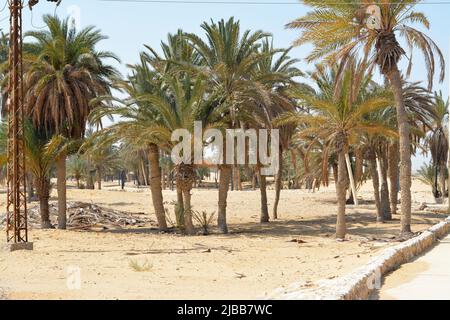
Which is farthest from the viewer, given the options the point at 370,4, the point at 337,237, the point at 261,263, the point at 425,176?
the point at 425,176

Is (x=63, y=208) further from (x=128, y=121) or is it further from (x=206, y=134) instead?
(x=206, y=134)

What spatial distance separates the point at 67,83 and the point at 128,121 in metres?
2.66

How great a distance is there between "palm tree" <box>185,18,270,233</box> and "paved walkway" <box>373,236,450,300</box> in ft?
32.9

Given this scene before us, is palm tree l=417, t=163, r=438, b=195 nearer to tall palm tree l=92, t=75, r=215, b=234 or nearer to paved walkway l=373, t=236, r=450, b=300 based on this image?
tall palm tree l=92, t=75, r=215, b=234

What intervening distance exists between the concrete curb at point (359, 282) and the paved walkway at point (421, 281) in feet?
0.55

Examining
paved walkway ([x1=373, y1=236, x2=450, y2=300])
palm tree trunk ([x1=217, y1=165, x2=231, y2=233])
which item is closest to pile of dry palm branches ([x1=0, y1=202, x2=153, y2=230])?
palm tree trunk ([x1=217, y1=165, x2=231, y2=233])

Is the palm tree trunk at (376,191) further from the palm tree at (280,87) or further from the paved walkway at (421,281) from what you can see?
the paved walkway at (421,281)

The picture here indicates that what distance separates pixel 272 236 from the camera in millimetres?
19672

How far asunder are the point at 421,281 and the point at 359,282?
1888 mm

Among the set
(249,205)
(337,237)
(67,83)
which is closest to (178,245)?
(337,237)

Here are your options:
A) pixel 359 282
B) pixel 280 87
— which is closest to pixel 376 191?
pixel 280 87

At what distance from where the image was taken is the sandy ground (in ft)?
30.9

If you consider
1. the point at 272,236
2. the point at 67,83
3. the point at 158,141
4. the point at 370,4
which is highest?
the point at 370,4
